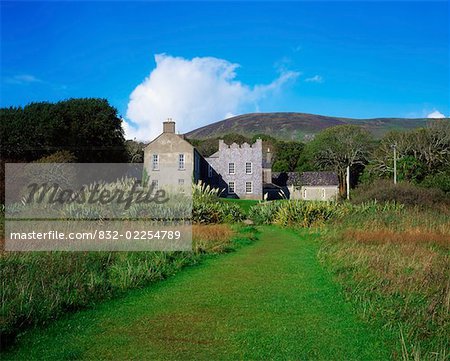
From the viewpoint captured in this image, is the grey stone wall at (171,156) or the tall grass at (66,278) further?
the grey stone wall at (171,156)

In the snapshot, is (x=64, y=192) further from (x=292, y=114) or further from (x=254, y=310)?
(x=292, y=114)

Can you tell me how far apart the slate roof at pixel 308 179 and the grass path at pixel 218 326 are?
48592 mm

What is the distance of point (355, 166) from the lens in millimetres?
64062

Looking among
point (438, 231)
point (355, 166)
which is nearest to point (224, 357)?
point (438, 231)

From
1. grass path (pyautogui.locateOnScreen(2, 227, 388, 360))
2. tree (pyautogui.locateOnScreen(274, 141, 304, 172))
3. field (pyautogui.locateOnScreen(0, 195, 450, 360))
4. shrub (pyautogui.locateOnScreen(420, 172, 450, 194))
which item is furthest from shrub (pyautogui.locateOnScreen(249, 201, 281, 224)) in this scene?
tree (pyautogui.locateOnScreen(274, 141, 304, 172))

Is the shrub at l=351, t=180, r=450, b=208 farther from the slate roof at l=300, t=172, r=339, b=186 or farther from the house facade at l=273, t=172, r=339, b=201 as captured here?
the slate roof at l=300, t=172, r=339, b=186

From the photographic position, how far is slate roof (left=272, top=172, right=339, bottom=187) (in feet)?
186

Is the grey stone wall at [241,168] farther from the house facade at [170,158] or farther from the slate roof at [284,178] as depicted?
the slate roof at [284,178]

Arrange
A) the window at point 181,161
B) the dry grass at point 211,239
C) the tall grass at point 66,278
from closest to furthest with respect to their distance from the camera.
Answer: the tall grass at point 66,278, the dry grass at point 211,239, the window at point 181,161

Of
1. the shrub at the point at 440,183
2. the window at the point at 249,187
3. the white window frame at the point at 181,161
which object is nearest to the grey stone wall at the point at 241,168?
the window at the point at 249,187

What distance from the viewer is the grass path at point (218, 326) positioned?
4574 millimetres

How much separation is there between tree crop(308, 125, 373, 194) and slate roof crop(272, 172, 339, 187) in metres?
2.95

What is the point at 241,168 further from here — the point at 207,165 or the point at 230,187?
the point at 207,165

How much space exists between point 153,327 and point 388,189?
2182cm
